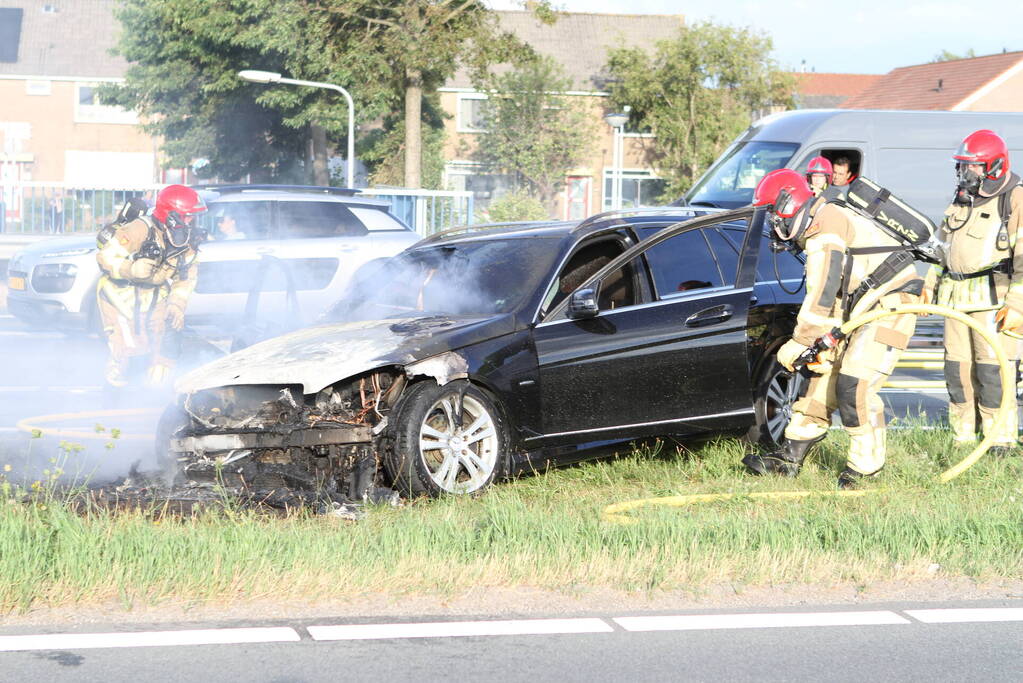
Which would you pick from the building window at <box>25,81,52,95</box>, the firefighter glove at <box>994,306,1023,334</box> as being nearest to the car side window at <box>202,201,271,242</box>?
the firefighter glove at <box>994,306,1023,334</box>

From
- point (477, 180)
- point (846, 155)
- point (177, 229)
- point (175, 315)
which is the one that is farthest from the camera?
point (477, 180)

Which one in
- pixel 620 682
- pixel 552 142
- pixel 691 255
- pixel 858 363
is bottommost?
pixel 620 682

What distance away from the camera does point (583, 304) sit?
271 inches

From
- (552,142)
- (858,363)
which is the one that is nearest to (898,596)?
(858,363)

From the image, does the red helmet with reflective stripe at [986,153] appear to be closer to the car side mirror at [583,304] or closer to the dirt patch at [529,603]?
the car side mirror at [583,304]

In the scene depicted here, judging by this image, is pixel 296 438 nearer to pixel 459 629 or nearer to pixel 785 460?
pixel 459 629

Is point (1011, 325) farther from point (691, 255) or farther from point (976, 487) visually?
point (691, 255)

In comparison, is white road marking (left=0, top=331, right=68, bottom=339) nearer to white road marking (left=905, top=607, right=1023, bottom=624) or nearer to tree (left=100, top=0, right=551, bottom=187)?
white road marking (left=905, top=607, right=1023, bottom=624)

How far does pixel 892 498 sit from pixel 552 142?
40.0 metres

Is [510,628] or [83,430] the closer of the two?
[510,628]

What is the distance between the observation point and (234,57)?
36.4m

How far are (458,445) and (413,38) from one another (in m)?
20.6

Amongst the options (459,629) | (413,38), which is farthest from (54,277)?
(413,38)

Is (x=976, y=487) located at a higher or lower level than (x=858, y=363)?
lower
